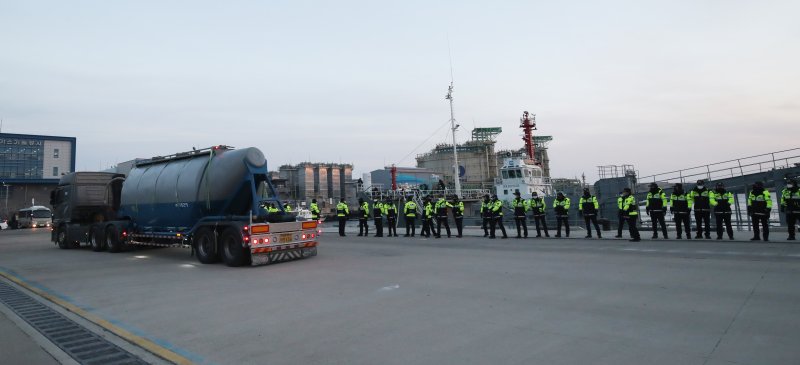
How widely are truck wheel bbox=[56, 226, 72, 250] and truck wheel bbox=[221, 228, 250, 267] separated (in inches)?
406

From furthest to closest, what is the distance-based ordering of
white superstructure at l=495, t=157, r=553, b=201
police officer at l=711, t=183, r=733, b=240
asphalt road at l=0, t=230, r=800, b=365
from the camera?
1. white superstructure at l=495, t=157, r=553, b=201
2. police officer at l=711, t=183, r=733, b=240
3. asphalt road at l=0, t=230, r=800, b=365

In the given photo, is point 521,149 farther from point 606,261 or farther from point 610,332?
point 610,332

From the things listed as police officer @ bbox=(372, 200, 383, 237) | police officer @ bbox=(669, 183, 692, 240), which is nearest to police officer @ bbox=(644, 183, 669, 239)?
police officer @ bbox=(669, 183, 692, 240)

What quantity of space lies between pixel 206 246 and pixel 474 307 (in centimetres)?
819

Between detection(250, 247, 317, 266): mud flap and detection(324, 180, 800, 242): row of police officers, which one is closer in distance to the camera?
detection(250, 247, 317, 266): mud flap

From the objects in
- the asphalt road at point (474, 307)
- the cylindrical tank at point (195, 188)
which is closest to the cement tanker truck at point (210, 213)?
the cylindrical tank at point (195, 188)

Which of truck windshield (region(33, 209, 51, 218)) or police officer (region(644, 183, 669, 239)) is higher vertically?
truck windshield (region(33, 209, 51, 218))

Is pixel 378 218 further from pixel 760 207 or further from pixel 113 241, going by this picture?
pixel 760 207

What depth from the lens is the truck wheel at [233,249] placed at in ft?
33.5

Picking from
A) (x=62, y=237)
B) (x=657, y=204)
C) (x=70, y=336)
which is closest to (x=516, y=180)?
(x=657, y=204)

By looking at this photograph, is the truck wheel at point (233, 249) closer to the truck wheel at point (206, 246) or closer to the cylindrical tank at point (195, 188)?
the truck wheel at point (206, 246)

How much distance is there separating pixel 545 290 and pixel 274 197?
25.1ft

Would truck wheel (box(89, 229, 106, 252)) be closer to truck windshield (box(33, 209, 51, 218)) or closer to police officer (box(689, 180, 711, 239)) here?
police officer (box(689, 180, 711, 239))

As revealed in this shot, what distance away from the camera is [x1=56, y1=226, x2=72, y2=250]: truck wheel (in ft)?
54.8
